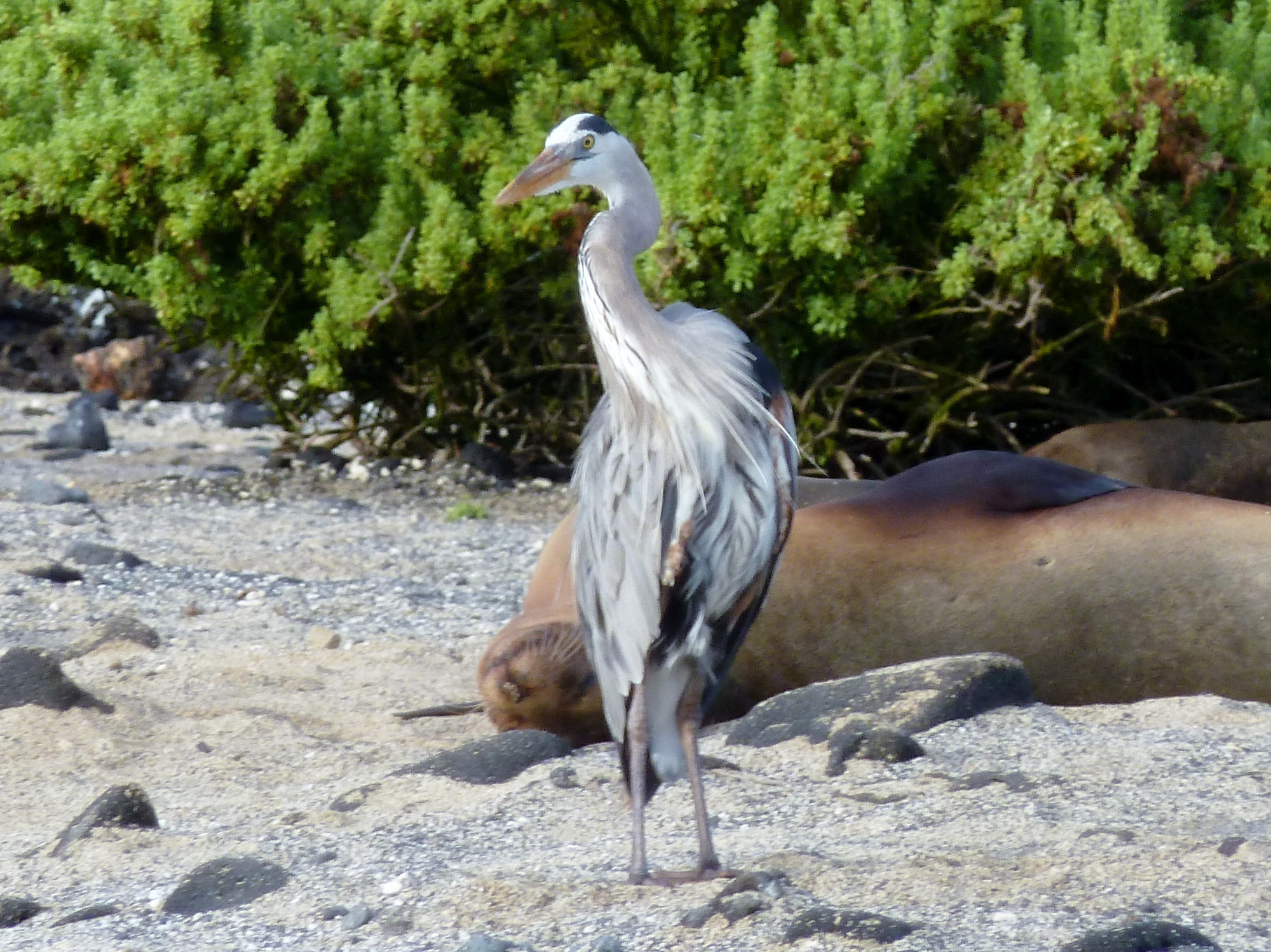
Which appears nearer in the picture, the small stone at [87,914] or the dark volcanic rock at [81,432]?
the small stone at [87,914]

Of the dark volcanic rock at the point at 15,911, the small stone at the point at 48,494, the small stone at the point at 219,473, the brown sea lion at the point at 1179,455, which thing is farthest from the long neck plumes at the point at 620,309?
the small stone at the point at 219,473

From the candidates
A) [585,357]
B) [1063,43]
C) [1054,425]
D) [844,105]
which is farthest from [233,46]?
[1054,425]

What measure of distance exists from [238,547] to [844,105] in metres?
3.13

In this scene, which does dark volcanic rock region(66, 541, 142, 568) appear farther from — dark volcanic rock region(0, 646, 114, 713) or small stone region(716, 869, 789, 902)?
small stone region(716, 869, 789, 902)

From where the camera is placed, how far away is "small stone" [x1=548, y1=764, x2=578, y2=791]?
3.69 m

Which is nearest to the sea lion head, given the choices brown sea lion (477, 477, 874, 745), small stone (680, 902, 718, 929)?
brown sea lion (477, 477, 874, 745)

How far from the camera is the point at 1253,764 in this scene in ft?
11.3

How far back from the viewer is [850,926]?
99.8 inches

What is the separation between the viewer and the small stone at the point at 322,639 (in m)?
5.13

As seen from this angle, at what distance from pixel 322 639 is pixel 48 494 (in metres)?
2.99

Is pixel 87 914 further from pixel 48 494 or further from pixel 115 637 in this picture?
pixel 48 494

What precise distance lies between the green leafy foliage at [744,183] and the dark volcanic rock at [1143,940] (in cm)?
446

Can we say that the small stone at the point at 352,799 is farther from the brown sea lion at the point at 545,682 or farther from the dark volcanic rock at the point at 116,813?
the brown sea lion at the point at 545,682

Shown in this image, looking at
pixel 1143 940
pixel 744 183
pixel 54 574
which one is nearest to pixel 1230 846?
pixel 1143 940
